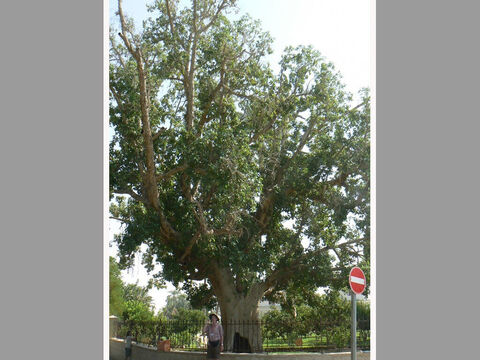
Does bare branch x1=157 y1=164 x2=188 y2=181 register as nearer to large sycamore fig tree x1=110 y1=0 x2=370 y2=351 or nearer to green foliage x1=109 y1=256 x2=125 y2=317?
large sycamore fig tree x1=110 y1=0 x2=370 y2=351

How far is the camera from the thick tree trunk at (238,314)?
1501cm

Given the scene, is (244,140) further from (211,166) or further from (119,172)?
(119,172)

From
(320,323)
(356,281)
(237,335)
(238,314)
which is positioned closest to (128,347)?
(237,335)

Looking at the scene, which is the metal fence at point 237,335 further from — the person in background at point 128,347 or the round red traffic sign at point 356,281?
the round red traffic sign at point 356,281

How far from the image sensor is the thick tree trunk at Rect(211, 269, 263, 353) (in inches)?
591

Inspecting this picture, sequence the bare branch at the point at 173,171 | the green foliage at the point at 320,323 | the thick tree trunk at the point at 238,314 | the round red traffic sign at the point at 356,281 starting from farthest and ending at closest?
the thick tree trunk at the point at 238,314 → the green foliage at the point at 320,323 → the bare branch at the point at 173,171 → the round red traffic sign at the point at 356,281

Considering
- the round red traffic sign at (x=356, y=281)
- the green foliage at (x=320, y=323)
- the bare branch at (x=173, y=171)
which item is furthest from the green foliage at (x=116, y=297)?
the round red traffic sign at (x=356, y=281)

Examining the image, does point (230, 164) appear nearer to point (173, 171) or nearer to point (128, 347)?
point (173, 171)

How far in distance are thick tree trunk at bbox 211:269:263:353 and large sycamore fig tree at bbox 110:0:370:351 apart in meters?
0.04

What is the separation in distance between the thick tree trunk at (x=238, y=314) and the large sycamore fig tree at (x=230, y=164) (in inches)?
1.8

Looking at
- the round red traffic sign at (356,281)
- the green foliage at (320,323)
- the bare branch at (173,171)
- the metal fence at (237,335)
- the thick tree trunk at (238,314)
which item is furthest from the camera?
the thick tree trunk at (238,314)

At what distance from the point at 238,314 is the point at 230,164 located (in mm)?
5255

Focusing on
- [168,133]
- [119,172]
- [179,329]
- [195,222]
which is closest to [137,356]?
[179,329]
